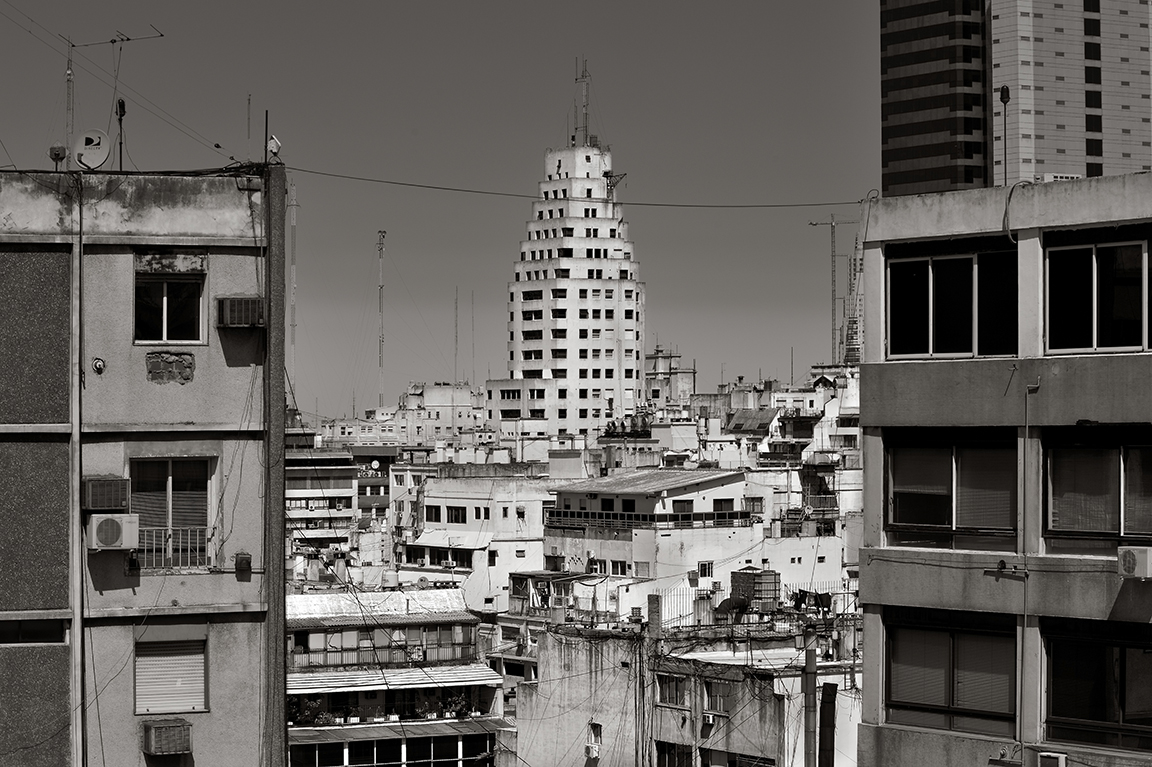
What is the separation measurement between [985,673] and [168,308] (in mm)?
8456

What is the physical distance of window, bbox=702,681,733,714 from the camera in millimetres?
37781

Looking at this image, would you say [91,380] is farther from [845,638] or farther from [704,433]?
[704,433]

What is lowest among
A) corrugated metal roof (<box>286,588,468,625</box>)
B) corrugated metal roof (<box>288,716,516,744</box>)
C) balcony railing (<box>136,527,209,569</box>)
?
corrugated metal roof (<box>288,716,516,744</box>)

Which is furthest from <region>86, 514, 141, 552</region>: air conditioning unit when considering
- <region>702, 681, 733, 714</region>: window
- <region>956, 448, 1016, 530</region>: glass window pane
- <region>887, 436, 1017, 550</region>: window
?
<region>702, 681, 733, 714</region>: window

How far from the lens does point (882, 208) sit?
17484 millimetres

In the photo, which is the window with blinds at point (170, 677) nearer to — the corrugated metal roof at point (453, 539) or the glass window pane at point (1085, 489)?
the glass window pane at point (1085, 489)

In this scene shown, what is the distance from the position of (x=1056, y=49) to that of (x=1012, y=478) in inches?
5198

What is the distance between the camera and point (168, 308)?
17656 millimetres

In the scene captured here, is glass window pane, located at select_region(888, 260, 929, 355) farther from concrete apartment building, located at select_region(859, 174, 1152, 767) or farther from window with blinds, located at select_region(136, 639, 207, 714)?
window with blinds, located at select_region(136, 639, 207, 714)

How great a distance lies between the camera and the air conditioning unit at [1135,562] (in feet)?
50.2

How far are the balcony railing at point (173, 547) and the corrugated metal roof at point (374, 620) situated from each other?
91.4 ft

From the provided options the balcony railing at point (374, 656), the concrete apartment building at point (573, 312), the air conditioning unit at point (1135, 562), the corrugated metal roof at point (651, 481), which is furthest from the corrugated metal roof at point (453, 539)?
the concrete apartment building at point (573, 312)

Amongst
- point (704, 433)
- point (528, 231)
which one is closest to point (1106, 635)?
point (704, 433)

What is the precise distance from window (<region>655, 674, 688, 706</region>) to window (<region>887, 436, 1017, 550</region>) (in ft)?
73.2
